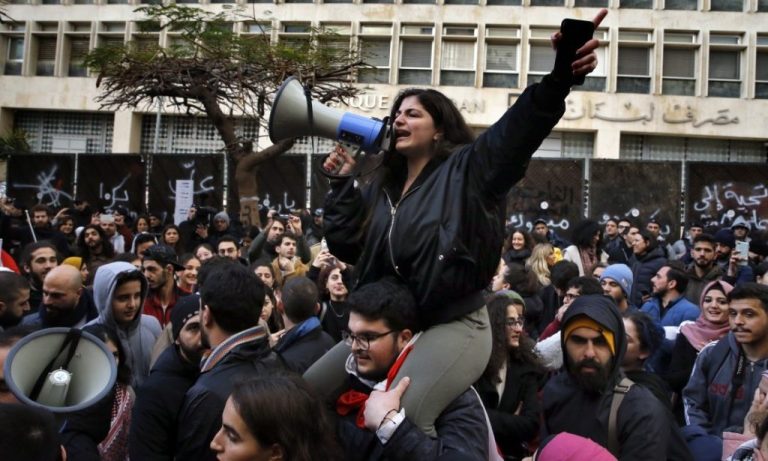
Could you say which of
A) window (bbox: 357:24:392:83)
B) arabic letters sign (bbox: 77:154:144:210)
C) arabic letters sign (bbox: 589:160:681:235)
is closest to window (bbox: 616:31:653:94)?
window (bbox: 357:24:392:83)

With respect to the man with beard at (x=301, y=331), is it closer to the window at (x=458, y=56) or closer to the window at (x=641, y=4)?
the window at (x=458, y=56)

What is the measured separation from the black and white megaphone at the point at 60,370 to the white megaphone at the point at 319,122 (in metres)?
1.13

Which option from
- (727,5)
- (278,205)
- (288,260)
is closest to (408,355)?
(288,260)

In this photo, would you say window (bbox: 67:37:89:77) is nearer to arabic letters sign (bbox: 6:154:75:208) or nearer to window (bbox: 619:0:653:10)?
arabic letters sign (bbox: 6:154:75:208)

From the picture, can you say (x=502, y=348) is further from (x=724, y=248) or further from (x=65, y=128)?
(x=65, y=128)

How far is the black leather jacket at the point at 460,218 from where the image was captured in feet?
9.26

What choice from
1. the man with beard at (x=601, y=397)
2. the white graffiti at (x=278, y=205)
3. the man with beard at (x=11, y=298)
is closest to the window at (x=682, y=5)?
the white graffiti at (x=278, y=205)

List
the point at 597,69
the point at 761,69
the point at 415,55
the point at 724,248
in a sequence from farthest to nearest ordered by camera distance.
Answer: the point at 415,55, the point at 761,69, the point at 597,69, the point at 724,248

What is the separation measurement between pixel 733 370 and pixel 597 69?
93.6 ft

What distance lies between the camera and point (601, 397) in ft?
12.6

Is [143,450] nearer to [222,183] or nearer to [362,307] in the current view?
[362,307]

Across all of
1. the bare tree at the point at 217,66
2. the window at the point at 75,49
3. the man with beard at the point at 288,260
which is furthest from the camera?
the window at the point at 75,49

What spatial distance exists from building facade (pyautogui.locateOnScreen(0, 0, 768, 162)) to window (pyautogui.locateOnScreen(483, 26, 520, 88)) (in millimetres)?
38

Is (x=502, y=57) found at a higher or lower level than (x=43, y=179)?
higher
